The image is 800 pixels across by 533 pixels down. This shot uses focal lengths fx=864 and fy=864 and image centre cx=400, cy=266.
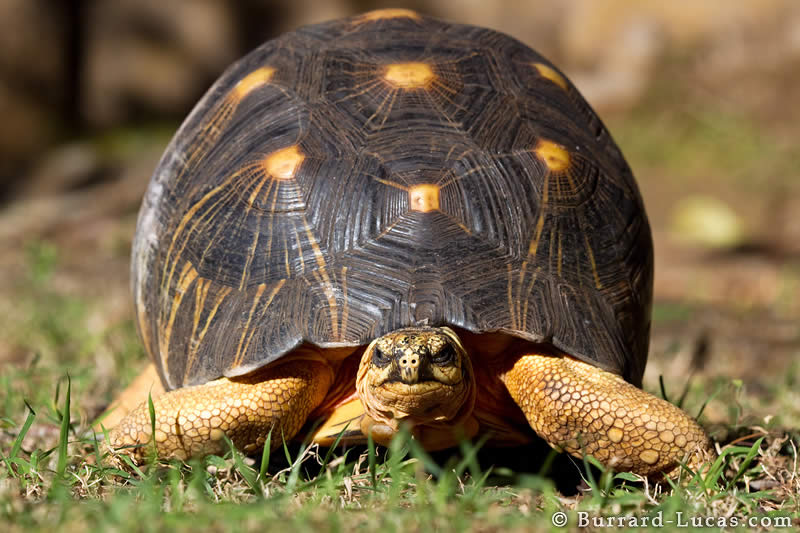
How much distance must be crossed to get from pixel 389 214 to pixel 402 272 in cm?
21

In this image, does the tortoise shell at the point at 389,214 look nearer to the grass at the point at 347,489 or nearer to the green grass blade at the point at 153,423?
the green grass blade at the point at 153,423

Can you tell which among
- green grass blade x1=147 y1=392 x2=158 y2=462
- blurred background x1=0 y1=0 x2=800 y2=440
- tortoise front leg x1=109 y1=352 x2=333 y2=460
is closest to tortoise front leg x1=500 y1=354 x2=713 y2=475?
tortoise front leg x1=109 y1=352 x2=333 y2=460

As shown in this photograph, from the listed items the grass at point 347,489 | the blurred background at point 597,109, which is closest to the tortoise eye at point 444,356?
the grass at point 347,489

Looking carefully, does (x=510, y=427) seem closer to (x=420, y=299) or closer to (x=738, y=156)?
(x=420, y=299)

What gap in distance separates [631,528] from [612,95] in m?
10.3

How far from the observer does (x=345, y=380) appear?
2.94m

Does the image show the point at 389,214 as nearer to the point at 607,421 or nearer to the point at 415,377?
the point at 415,377

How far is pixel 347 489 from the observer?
8.16 feet

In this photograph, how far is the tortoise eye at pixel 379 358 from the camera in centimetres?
252

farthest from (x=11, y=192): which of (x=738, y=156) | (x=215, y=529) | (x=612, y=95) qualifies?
(x=215, y=529)

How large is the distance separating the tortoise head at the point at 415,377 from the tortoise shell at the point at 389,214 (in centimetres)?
10

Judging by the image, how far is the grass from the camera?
203 cm

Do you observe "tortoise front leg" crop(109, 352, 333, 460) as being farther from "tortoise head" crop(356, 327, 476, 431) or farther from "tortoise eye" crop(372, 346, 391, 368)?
"tortoise eye" crop(372, 346, 391, 368)

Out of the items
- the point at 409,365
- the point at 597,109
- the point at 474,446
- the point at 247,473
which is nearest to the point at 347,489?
the point at 247,473
